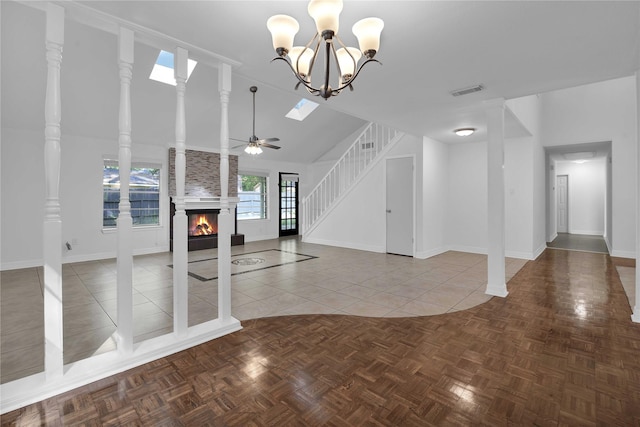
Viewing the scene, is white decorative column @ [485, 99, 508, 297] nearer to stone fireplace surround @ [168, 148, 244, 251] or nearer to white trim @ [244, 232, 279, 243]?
stone fireplace surround @ [168, 148, 244, 251]

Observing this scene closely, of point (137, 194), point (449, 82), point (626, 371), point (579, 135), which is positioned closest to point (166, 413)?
point (626, 371)

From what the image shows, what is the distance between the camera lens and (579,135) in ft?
21.9

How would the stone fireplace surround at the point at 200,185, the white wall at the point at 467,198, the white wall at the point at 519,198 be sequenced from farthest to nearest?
1. the stone fireplace surround at the point at 200,185
2. the white wall at the point at 467,198
3. the white wall at the point at 519,198

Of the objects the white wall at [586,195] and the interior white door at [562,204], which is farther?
the interior white door at [562,204]

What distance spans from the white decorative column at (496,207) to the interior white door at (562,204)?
9.17 meters

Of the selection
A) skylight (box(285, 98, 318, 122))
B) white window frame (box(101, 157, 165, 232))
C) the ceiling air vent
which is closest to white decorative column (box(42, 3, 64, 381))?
the ceiling air vent

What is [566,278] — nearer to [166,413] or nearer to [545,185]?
[545,185]

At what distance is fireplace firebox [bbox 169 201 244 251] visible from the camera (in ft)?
23.6

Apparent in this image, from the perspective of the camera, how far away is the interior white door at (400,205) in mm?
6289

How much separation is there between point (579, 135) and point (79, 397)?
930 cm

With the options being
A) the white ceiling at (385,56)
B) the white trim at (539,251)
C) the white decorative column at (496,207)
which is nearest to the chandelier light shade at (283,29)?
the white ceiling at (385,56)

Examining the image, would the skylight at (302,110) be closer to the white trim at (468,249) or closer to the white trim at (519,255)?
the white trim at (468,249)

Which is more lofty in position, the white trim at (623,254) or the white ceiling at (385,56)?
the white ceiling at (385,56)

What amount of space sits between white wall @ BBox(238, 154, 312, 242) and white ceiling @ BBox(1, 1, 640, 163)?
2734 mm
